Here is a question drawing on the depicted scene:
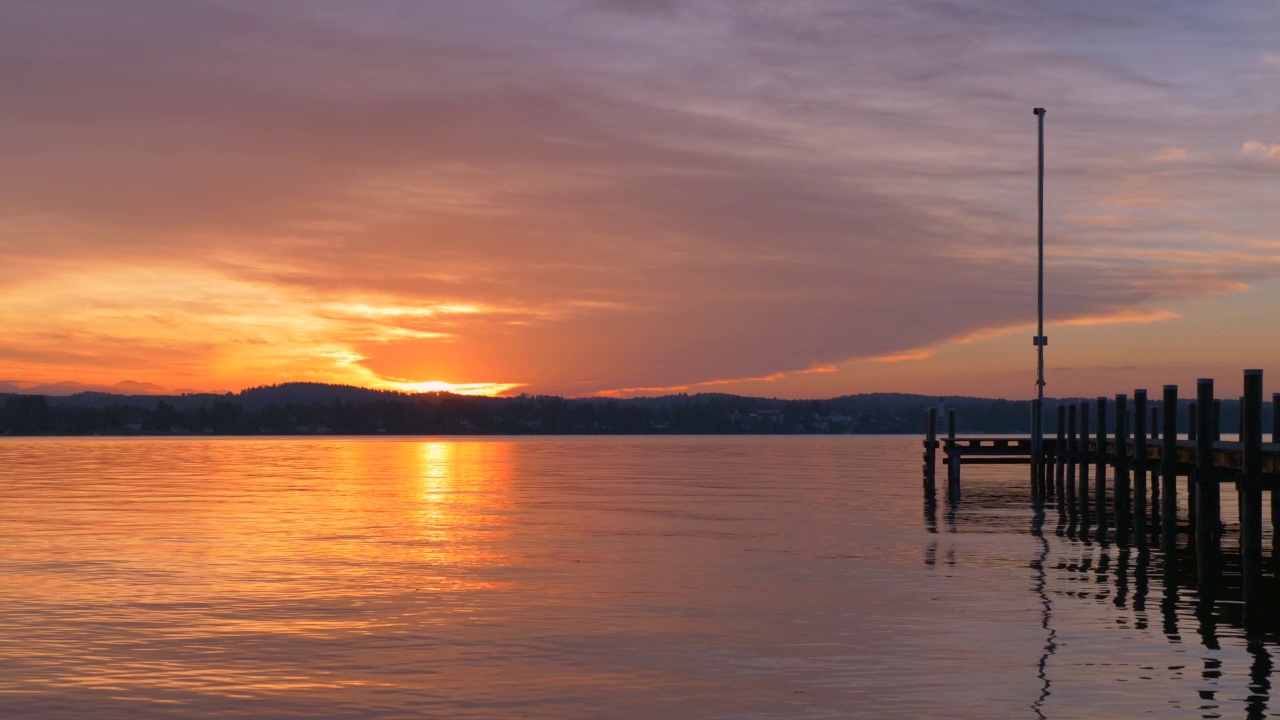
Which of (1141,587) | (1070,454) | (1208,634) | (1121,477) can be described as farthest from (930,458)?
(1208,634)

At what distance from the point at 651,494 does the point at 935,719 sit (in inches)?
1760

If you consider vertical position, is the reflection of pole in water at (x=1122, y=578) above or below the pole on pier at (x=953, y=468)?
below

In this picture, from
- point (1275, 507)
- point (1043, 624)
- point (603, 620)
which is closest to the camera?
point (1043, 624)

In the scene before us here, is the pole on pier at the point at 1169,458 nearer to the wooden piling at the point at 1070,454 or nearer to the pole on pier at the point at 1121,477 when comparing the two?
the pole on pier at the point at 1121,477

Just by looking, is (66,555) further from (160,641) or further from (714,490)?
(714,490)

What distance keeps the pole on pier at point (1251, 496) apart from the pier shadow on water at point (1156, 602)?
1.25 ft

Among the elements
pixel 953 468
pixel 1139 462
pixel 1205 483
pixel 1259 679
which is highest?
pixel 1139 462

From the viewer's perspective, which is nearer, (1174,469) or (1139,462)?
(1174,469)

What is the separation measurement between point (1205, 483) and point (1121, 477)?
46.2 ft

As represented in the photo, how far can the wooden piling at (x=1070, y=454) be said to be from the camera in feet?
170

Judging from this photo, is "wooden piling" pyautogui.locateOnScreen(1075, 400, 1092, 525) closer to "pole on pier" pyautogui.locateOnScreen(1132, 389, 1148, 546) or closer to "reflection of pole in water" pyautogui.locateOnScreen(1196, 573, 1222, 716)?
"pole on pier" pyautogui.locateOnScreen(1132, 389, 1148, 546)

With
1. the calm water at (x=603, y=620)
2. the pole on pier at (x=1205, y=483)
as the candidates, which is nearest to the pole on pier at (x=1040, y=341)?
the calm water at (x=603, y=620)

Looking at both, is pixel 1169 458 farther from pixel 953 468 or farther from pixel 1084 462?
pixel 953 468

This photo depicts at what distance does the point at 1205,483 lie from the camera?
2881 cm
